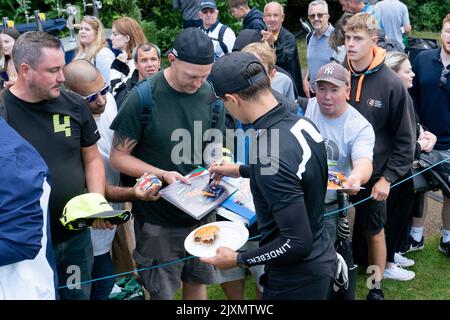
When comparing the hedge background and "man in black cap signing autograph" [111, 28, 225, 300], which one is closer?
"man in black cap signing autograph" [111, 28, 225, 300]

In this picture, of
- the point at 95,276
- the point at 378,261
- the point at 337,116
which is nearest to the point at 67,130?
the point at 95,276

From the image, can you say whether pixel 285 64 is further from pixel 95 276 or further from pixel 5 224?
pixel 5 224

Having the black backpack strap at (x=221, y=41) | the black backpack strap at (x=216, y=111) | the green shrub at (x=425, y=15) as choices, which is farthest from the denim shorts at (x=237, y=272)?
the green shrub at (x=425, y=15)

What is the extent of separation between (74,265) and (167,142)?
1.03 metres

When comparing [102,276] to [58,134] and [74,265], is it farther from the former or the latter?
[58,134]

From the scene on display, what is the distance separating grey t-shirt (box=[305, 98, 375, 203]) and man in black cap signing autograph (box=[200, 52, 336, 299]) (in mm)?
1106

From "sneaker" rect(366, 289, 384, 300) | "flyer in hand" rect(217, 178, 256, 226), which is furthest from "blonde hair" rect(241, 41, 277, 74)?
"sneaker" rect(366, 289, 384, 300)

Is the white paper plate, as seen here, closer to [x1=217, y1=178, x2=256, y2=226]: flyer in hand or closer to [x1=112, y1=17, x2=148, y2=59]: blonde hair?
[x1=217, y1=178, x2=256, y2=226]: flyer in hand

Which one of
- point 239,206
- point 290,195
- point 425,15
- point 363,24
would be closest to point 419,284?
point 239,206

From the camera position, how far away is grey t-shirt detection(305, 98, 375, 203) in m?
3.93

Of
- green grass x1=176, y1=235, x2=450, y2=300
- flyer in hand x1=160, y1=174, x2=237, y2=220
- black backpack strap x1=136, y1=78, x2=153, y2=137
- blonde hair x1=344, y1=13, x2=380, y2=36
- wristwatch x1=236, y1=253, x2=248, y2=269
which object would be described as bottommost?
green grass x1=176, y1=235, x2=450, y2=300

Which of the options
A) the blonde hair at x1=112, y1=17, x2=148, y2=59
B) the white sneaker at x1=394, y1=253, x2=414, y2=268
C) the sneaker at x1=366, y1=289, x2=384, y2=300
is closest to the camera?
the sneaker at x1=366, y1=289, x2=384, y2=300

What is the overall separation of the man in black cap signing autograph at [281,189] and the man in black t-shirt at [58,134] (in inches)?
41.6
